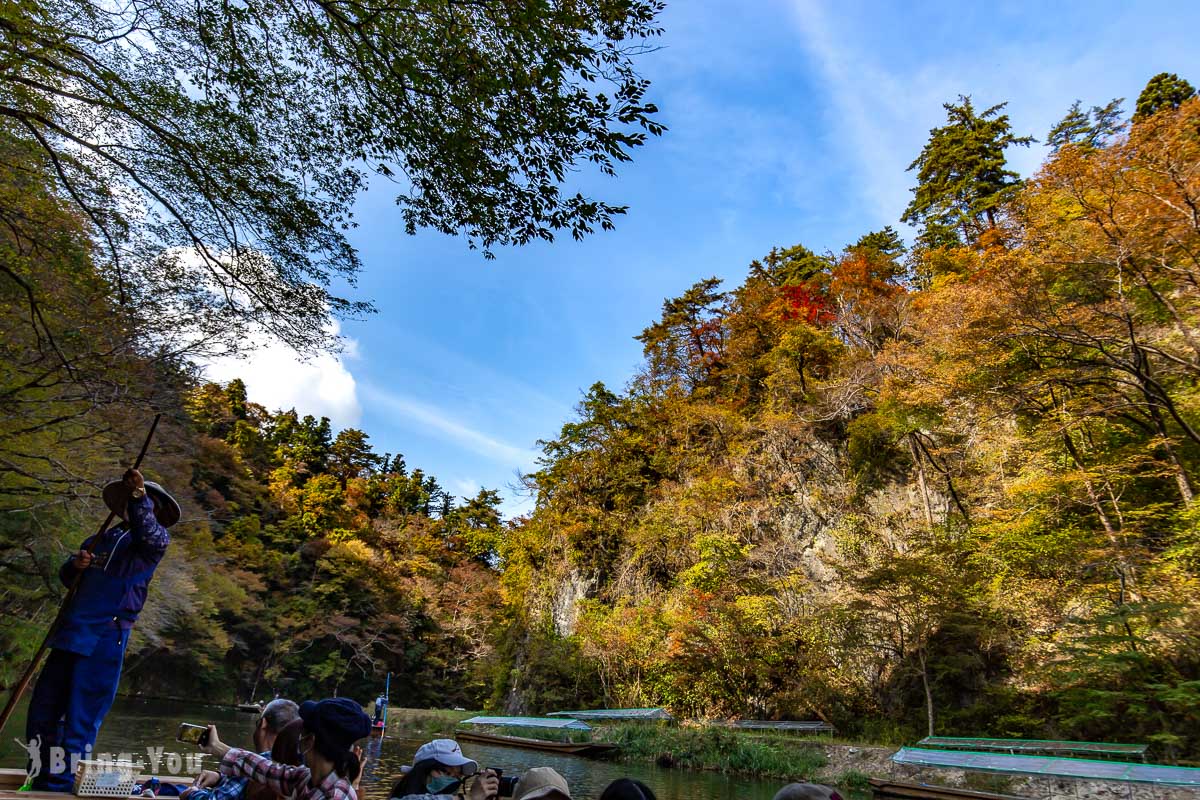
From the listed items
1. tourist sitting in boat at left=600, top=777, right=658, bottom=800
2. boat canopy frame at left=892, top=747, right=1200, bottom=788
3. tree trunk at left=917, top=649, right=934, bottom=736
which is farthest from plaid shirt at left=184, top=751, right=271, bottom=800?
tree trunk at left=917, top=649, right=934, bottom=736

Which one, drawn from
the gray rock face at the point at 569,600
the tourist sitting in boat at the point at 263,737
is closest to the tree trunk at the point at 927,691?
the gray rock face at the point at 569,600

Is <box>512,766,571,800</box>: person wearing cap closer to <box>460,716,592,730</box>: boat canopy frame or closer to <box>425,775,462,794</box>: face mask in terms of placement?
<box>425,775,462,794</box>: face mask

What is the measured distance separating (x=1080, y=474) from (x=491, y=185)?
36.0ft

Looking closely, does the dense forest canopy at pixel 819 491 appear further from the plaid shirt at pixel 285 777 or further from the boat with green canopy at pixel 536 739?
the plaid shirt at pixel 285 777

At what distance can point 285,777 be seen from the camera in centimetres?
194

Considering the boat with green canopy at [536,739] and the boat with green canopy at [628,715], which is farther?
the boat with green canopy at [628,715]

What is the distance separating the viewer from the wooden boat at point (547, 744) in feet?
45.3

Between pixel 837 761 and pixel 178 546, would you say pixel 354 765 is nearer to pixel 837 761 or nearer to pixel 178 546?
pixel 837 761

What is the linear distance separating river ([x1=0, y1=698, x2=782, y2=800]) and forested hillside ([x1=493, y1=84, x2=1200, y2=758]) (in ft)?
11.6

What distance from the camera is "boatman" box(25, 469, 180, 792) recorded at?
2.56m

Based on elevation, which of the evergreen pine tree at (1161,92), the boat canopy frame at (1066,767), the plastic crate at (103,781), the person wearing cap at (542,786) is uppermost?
the evergreen pine tree at (1161,92)

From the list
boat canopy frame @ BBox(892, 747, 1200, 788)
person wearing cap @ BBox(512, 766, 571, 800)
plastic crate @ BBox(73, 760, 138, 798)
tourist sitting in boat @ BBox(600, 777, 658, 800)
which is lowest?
boat canopy frame @ BBox(892, 747, 1200, 788)

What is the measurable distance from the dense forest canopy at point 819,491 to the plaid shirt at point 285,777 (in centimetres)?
560

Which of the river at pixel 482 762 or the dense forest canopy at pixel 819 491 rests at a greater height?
the dense forest canopy at pixel 819 491
